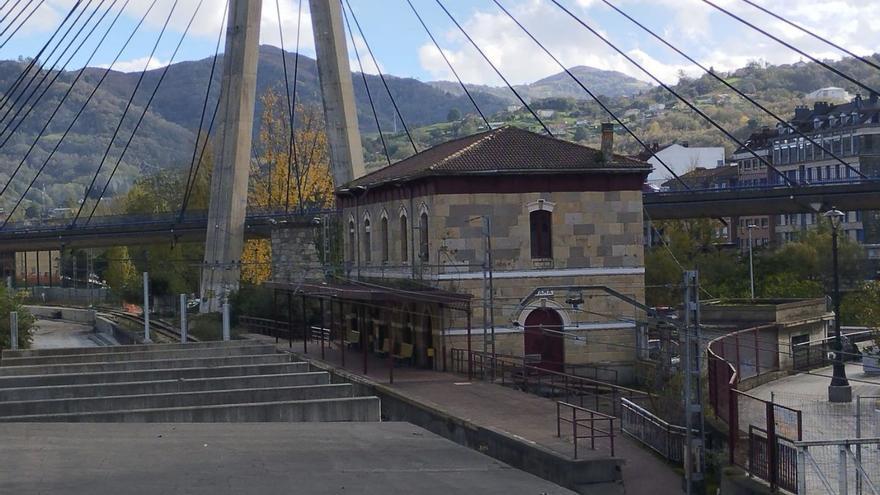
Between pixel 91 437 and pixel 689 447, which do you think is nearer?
pixel 689 447

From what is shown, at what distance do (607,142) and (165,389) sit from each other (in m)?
14.5

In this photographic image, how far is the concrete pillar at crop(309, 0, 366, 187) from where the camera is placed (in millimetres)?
55250

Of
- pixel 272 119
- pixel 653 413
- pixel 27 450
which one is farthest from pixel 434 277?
pixel 272 119

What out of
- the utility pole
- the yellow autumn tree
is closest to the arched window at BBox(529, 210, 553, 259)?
the utility pole

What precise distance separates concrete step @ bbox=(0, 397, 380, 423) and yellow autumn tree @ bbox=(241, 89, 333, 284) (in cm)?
4033

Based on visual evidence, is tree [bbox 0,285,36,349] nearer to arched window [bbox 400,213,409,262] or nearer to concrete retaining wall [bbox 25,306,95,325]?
arched window [bbox 400,213,409,262]

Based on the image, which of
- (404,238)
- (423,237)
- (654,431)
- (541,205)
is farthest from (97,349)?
(654,431)

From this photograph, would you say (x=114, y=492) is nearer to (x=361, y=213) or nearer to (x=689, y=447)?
(x=689, y=447)

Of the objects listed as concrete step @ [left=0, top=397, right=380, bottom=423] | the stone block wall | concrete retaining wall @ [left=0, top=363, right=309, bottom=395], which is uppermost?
the stone block wall

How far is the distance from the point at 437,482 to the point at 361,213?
991 inches

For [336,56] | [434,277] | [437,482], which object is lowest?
[437,482]

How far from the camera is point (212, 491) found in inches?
899

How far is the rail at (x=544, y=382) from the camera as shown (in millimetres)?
32469

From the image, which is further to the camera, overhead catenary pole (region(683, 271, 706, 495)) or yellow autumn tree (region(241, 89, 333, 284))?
yellow autumn tree (region(241, 89, 333, 284))
